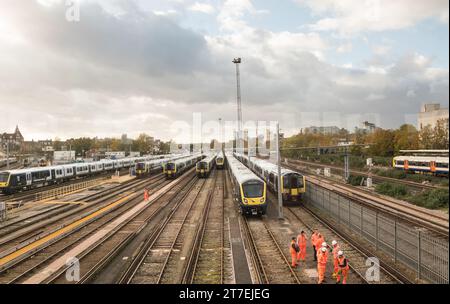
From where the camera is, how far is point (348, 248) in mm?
15359

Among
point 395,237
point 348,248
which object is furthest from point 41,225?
point 395,237

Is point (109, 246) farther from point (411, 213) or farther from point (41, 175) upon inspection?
point (41, 175)

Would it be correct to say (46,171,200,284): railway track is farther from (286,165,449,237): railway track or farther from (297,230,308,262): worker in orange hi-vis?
(286,165,449,237): railway track

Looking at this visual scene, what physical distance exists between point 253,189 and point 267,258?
8017mm

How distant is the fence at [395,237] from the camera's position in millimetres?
11320

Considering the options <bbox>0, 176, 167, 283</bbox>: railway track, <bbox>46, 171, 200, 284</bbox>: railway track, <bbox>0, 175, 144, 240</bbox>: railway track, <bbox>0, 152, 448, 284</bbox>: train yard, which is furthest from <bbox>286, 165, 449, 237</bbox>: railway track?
<bbox>0, 175, 144, 240</bbox>: railway track

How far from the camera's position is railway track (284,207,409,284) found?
11656mm

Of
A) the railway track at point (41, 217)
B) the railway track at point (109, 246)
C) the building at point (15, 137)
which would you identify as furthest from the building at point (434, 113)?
→ the building at point (15, 137)

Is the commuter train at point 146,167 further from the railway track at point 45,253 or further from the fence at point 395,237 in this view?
the fence at point 395,237
